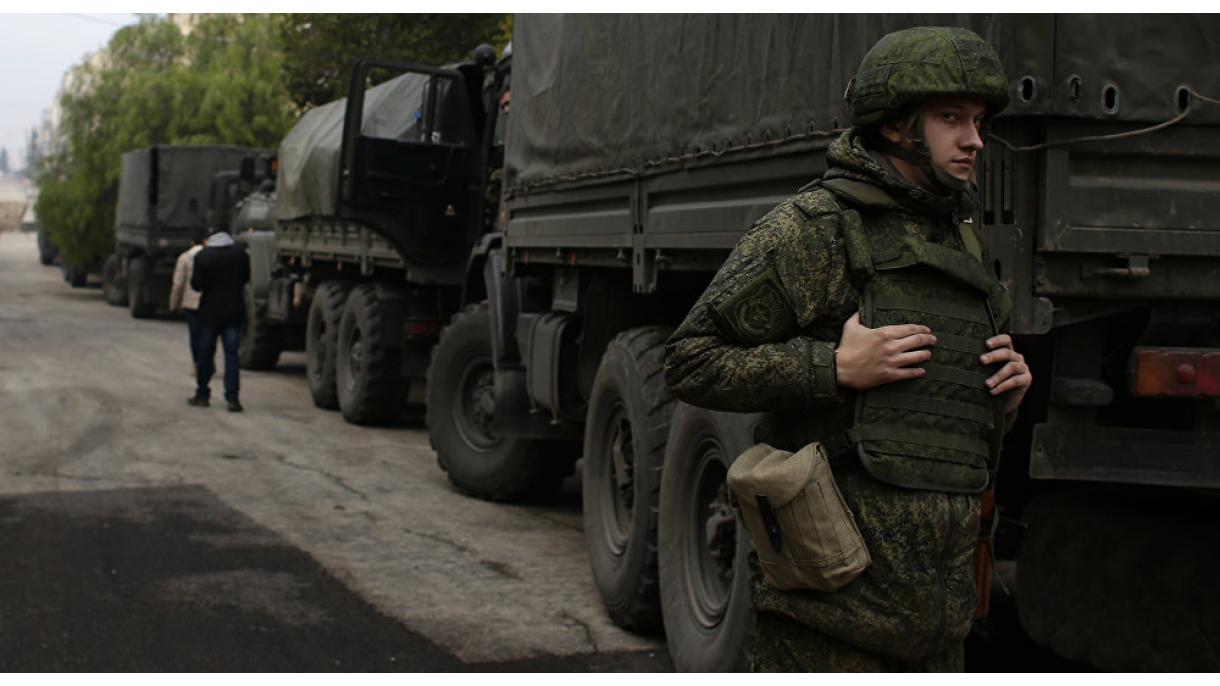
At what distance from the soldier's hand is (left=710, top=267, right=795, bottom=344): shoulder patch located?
153 millimetres

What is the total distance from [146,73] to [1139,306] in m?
32.7

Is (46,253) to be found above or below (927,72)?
above

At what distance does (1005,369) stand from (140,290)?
24001 millimetres

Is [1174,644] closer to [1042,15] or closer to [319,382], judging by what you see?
[1042,15]

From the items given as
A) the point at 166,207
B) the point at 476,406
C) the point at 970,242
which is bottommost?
the point at 476,406

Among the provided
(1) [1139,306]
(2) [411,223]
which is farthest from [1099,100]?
(2) [411,223]

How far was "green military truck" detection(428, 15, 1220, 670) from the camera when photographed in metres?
4.18

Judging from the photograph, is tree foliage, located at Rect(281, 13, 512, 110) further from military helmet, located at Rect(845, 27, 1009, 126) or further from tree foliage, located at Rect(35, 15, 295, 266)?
military helmet, located at Rect(845, 27, 1009, 126)

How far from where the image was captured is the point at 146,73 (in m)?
34.5

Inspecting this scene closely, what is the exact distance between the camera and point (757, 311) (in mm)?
3113

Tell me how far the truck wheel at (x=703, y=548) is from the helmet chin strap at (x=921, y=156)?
80.6 inches

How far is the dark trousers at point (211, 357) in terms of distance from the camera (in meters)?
13.7

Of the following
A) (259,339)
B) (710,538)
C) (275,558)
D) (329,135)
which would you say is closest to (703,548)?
(710,538)

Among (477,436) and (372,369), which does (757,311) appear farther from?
(372,369)
